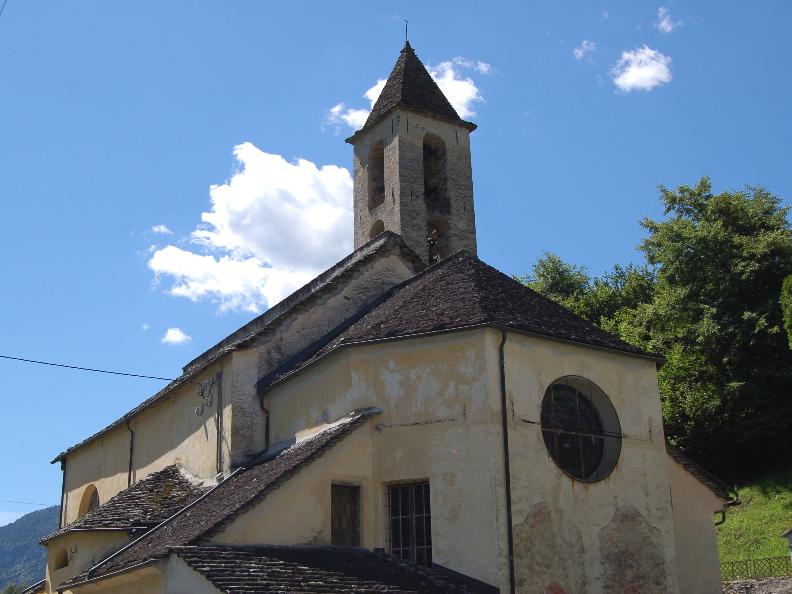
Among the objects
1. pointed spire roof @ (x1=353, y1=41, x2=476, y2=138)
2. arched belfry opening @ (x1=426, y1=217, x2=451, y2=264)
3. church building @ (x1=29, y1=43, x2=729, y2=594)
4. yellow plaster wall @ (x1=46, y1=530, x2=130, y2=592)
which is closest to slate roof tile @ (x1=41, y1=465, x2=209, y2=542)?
church building @ (x1=29, y1=43, x2=729, y2=594)

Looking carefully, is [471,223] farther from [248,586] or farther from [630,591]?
[248,586]

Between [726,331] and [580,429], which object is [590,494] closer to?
[580,429]

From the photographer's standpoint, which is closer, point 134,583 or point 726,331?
point 134,583

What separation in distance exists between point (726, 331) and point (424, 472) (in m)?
25.0

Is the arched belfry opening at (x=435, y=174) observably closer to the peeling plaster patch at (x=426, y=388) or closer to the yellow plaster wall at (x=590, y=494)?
the yellow plaster wall at (x=590, y=494)

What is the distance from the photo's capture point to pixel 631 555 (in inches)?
638

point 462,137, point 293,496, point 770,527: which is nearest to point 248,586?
point 293,496

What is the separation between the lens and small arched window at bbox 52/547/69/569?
63.9ft

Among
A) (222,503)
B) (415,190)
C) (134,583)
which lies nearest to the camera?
(134,583)

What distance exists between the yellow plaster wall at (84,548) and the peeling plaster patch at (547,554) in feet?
27.4

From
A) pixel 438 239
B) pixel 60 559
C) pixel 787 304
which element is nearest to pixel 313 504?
pixel 60 559

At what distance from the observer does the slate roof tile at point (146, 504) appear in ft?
60.5

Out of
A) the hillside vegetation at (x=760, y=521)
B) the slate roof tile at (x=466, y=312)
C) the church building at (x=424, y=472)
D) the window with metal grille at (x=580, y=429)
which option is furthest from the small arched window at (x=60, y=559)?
the hillside vegetation at (x=760, y=521)

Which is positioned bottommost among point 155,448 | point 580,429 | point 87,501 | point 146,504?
point 146,504
